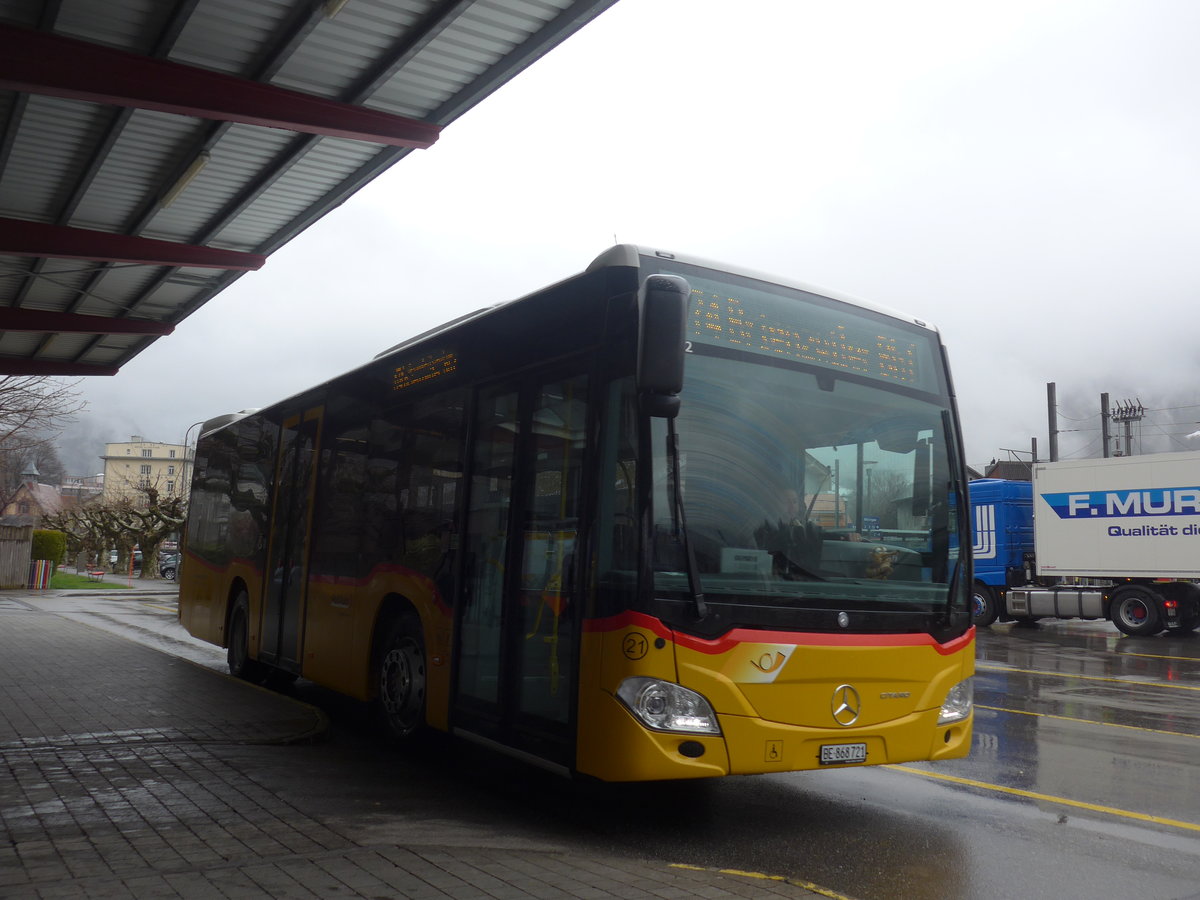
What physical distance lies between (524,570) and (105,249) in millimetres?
11503

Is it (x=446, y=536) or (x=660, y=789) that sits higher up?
(x=446, y=536)

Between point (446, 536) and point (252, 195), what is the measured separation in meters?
8.37

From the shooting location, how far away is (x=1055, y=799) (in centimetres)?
731

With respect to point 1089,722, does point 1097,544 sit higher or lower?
higher

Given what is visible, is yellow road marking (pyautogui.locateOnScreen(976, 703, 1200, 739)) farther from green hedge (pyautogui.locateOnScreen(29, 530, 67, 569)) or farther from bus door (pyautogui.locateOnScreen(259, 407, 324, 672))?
green hedge (pyautogui.locateOnScreen(29, 530, 67, 569))

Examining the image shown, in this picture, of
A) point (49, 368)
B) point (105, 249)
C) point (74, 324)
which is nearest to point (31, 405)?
point (49, 368)

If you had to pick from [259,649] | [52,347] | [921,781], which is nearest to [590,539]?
[921,781]

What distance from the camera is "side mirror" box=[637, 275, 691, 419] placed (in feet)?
18.2

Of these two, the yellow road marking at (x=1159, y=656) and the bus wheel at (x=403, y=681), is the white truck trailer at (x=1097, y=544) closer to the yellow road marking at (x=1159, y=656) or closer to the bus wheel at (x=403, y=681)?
the yellow road marking at (x=1159, y=656)

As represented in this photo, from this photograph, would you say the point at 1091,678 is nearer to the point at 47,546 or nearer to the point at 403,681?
the point at 403,681

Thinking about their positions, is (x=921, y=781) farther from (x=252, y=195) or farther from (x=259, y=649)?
(x=252, y=195)

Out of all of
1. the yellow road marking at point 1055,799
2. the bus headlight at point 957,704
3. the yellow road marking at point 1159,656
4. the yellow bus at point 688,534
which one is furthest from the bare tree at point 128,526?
the bus headlight at point 957,704

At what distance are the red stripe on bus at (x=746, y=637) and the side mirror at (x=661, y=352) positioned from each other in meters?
1.07

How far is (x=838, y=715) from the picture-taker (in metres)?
6.07
